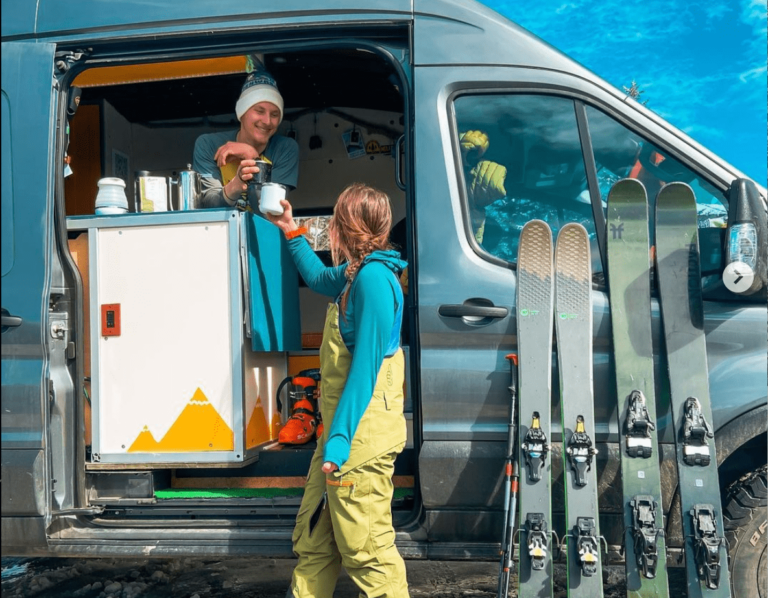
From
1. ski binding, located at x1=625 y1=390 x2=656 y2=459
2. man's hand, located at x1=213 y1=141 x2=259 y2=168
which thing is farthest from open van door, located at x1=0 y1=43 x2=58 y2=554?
ski binding, located at x1=625 y1=390 x2=656 y2=459

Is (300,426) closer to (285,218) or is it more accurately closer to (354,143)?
(285,218)

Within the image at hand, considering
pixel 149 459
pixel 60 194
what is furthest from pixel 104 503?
pixel 60 194

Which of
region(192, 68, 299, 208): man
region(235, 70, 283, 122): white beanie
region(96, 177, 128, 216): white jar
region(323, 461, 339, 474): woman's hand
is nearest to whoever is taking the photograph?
region(323, 461, 339, 474): woman's hand

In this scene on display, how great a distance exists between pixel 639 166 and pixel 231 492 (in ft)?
7.83

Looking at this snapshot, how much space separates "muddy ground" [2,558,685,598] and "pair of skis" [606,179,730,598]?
70 centimetres

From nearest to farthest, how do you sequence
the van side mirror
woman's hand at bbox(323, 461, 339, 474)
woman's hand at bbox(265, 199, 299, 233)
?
woman's hand at bbox(323, 461, 339, 474), the van side mirror, woman's hand at bbox(265, 199, 299, 233)

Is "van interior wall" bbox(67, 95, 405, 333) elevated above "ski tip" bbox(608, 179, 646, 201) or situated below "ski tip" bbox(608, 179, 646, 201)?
above

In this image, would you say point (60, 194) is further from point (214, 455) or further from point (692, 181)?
point (692, 181)

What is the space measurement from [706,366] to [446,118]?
146 centimetres

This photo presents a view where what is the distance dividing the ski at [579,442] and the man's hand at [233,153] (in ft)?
6.38

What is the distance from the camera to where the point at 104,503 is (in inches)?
122

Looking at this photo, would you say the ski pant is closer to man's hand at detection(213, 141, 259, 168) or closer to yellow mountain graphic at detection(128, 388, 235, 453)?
yellow mountain graphic at detection(128, 388, 235, 453)

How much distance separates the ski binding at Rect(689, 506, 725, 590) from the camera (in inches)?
100

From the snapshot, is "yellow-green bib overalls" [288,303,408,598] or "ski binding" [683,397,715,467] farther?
"ski binding" [683,397,715,467]
